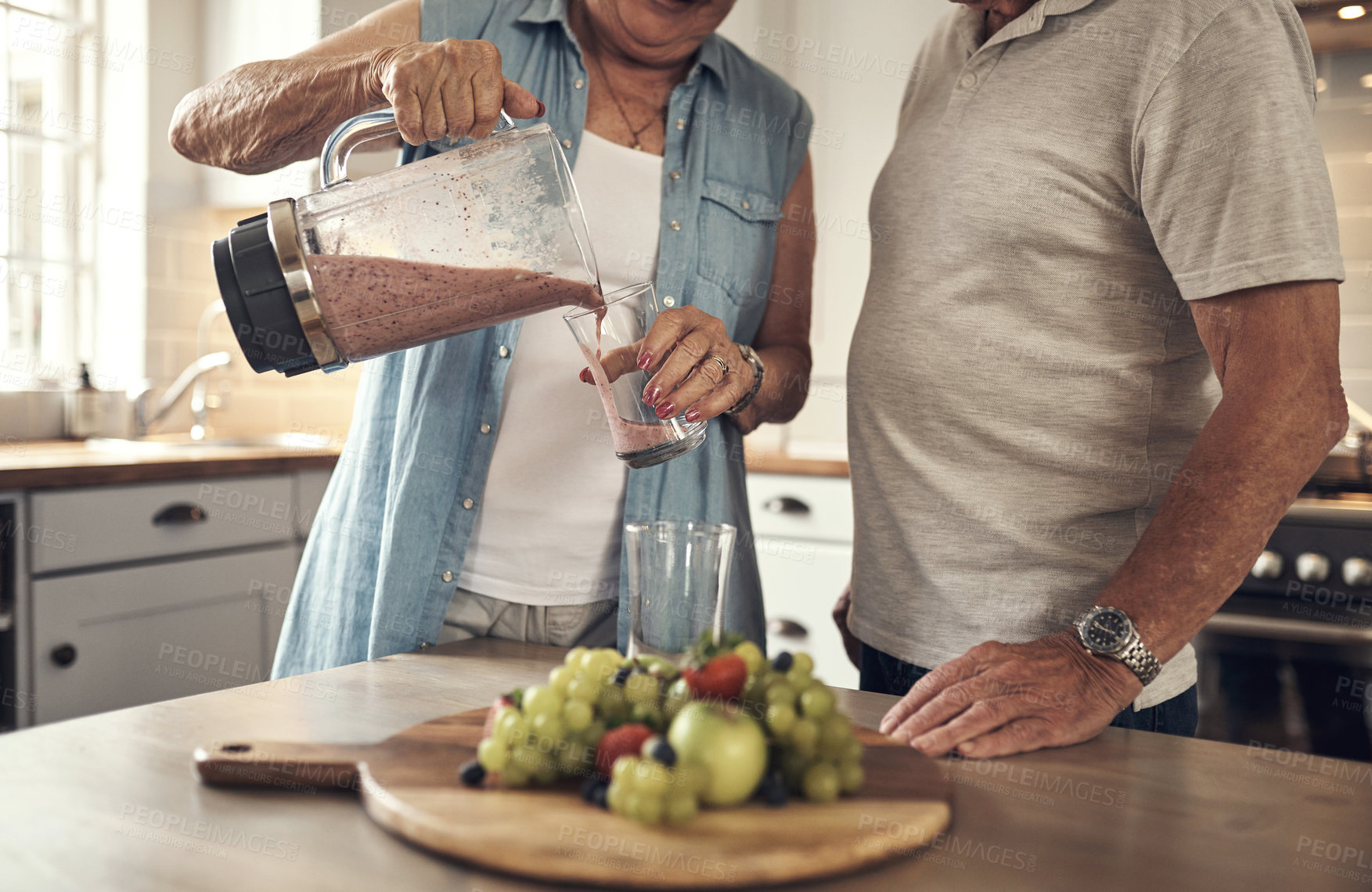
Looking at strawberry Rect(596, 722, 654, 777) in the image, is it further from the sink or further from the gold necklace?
the sink

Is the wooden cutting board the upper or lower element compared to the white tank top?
lower

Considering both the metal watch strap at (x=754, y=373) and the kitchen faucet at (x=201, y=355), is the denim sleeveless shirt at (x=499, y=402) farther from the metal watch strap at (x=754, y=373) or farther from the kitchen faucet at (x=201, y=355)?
the kitchen faucet at (x=201, y=355)

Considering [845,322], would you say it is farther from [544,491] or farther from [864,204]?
[544,491]

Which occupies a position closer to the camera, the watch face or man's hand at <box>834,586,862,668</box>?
the watch face

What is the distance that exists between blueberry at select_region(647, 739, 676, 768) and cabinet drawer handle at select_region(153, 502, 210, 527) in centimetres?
185

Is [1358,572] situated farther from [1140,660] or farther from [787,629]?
[1140,660]

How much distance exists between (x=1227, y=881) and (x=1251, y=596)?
62.9 inches

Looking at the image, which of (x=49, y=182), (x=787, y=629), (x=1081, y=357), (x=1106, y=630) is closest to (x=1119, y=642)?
(x=1106, y=630)

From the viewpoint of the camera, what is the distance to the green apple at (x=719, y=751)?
1.86 feet

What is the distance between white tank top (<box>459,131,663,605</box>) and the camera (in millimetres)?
1101

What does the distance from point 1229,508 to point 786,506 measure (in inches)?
67.8

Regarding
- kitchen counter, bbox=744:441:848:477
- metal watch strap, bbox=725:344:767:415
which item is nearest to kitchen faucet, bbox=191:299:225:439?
kitchen counter, bbox=744:441:848:477

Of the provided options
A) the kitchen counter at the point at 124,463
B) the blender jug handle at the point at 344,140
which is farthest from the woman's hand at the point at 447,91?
the kitchen counter at the point at 124,463

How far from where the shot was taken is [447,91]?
32.0 inches
